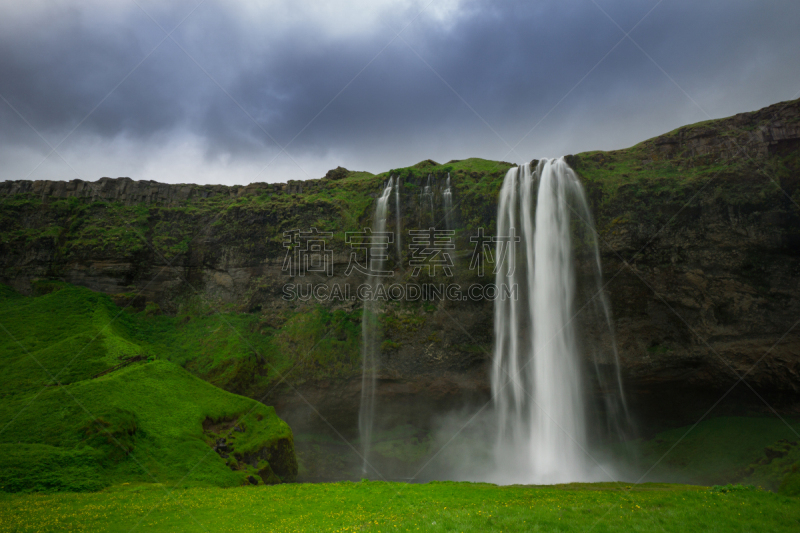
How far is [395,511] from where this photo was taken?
43.1 feet

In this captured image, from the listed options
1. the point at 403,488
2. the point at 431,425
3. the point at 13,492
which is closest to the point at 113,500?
the point at 13,492

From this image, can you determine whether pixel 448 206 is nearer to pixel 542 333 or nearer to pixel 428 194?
pixel 428 194

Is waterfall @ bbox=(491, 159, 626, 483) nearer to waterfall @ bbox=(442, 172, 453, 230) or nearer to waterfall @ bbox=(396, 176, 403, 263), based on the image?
waterfall @ bbox=(442, 172, 453, 230)

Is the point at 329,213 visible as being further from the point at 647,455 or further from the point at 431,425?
the point at 647,455

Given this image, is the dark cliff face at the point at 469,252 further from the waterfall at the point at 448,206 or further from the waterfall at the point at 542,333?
the waterfall at the point at 542,333

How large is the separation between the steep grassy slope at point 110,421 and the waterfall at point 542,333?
17.5m

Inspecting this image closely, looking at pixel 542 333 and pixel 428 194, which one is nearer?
pixel 542 333

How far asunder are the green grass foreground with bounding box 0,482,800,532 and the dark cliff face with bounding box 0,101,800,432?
20.2m

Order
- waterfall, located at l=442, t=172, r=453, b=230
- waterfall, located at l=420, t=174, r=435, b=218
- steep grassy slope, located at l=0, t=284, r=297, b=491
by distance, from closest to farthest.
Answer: steep grassy slope, located at l=0, t=284, r=297, b=491 → waterfall, located at l=442, t=172, r=453, b=230 → waterfall, located at l=420, t=174, r=435, b=218

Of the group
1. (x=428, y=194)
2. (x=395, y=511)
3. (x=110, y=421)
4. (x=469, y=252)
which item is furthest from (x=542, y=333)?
(x=110, y=421)

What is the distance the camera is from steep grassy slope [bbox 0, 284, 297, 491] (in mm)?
18312

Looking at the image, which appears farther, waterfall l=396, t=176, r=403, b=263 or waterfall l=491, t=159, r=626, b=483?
waterfall l=396, t=176, r=403, b=263

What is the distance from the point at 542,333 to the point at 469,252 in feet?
32.1

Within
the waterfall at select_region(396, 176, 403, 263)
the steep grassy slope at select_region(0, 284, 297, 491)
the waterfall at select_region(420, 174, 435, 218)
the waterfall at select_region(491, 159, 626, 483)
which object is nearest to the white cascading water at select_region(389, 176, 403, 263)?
the waterfall at select_region(396, 176, 403, 263)
